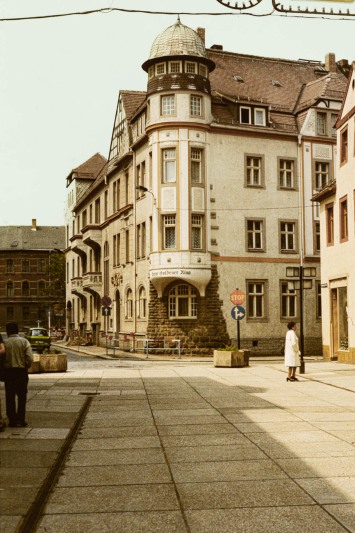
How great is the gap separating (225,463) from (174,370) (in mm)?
17274

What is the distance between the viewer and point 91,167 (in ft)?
228

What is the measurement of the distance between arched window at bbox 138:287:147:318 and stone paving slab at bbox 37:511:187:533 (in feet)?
111

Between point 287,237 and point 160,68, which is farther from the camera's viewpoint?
point 287,237

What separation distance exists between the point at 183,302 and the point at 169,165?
7.11 metres

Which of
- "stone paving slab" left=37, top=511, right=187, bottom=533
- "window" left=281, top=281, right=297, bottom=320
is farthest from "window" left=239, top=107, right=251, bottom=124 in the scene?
"stone paving slab" left=37, top=511, right=187, bottom=533

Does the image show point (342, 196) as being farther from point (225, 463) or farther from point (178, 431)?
point (225, 463)

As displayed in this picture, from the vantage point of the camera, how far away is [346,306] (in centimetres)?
3003

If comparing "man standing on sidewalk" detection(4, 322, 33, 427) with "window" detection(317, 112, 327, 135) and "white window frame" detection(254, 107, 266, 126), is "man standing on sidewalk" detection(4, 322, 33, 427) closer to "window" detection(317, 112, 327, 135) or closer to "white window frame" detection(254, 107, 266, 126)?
"white window frame" detection(254, 107, 266, 126)

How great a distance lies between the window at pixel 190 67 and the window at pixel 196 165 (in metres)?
3.99

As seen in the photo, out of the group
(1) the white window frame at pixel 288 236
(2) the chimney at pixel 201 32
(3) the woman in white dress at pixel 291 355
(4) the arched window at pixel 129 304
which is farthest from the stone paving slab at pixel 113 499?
(2) the chimney at pixel 201 32

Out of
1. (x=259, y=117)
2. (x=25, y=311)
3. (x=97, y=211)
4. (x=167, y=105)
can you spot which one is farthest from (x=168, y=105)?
(x=25, y=311)

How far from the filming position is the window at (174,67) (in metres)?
37.9

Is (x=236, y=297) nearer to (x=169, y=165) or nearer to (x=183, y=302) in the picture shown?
(x=183, y=302)

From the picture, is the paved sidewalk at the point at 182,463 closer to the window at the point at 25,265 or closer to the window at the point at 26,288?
the window at the point at 26,288
